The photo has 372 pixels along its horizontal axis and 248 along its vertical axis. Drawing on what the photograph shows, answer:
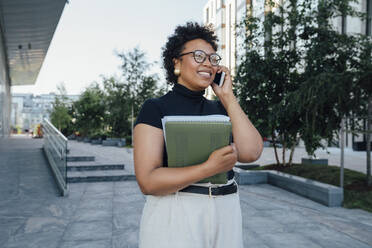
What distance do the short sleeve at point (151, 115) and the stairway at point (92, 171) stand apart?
8158 mm

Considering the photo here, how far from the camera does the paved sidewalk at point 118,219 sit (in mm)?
4254

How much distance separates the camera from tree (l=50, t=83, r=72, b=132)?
1388 inches

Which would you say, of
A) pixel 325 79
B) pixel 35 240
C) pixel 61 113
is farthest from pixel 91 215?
pixel 61 113

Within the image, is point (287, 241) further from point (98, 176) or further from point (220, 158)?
point (98, 176)

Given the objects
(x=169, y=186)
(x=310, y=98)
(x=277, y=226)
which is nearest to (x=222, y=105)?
(x=169, y=186)

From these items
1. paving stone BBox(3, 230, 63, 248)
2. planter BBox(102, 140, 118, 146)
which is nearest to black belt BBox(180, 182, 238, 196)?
paving stone BBox(3, 230, 63, 248)

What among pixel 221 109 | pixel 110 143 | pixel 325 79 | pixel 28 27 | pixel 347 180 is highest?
pixel 28 27

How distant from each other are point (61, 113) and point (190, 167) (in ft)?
120

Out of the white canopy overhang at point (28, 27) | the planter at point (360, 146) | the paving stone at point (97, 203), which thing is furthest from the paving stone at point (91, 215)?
the planter at point (360, 146)

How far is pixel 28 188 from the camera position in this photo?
768 centimetres

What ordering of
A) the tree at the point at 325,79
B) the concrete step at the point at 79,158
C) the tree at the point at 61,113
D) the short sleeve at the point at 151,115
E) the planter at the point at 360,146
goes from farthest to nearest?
the tree at the point at 61,113 < the planter at the point at 360,146 < the concrete step at the point at 79,158 < the tree at the point at 325,79 < the short sleeve at the point at 151,115

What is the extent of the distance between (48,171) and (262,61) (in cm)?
714

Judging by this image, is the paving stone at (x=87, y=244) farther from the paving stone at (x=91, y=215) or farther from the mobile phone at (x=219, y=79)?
the mobile phone at (x=219, y=79)

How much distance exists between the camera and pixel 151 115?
54.2 inches
